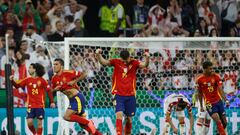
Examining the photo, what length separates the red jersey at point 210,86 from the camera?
22.1 m

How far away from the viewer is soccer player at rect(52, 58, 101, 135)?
2053cm

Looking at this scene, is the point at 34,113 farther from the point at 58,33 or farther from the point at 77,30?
the point at 77,30

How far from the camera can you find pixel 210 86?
22.2 meters

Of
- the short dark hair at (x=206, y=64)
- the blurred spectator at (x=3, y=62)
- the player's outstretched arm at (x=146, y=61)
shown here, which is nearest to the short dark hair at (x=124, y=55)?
the player's outstretched arm at (x=146, y=61)

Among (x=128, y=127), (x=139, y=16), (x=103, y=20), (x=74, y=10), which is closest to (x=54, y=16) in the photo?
(x=74, y=10)

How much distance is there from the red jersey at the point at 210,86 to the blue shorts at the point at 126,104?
166 cm

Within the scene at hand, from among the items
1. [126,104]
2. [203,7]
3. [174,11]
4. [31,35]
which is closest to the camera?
[126,104]

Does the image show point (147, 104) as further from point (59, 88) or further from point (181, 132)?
point (59, 88)

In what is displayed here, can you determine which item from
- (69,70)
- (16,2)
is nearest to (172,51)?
(69,70)

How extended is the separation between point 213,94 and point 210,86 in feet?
0.60

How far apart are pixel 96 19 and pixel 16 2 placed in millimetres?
2326

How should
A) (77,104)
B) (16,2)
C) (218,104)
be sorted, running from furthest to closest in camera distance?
(16,2) < (218,104) < (77,104)

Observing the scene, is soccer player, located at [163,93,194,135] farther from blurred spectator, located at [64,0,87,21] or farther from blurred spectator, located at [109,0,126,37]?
blurred spectator, located at [64,0,87,21]

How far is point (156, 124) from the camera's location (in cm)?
2295
